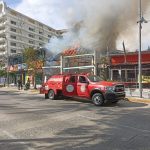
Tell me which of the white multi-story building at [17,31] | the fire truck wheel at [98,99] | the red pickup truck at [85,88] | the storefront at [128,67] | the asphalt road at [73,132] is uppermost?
the white multi-story building at [17,31]

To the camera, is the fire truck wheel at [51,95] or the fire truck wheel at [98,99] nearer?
the fire truck wheel at [98,99]

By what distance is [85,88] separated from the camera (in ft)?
65.0

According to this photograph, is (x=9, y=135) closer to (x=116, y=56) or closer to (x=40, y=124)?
(x=40, y=124)

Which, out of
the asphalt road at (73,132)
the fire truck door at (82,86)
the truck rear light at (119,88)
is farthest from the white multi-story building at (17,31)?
the asphalt road at (73,132)

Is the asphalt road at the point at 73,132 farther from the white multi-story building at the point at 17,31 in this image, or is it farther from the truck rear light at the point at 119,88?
the white multi-story building at the point at 17,31

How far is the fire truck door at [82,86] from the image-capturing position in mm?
19797

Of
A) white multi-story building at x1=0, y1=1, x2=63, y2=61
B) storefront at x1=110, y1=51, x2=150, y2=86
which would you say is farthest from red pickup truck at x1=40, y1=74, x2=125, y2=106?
white multi-story building at x1=0, y1=1, x2=63, y2=61

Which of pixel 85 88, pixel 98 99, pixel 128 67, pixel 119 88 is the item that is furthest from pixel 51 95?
pixel 128 67

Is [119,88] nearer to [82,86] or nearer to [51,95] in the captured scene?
[82,86]

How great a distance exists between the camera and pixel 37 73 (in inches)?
1533

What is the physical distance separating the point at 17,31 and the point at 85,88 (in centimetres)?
8336

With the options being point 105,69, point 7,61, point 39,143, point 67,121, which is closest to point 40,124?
point 67,121

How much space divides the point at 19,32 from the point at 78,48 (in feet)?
190

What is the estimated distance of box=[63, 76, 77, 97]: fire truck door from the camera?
2084 cm
